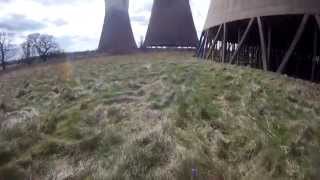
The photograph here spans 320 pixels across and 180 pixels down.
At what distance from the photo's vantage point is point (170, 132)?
729 centimetres

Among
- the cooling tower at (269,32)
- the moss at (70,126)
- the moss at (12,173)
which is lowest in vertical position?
the moss at (12,173)

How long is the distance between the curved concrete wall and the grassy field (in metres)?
3.08

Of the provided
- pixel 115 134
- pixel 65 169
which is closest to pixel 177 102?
pixel 115 134

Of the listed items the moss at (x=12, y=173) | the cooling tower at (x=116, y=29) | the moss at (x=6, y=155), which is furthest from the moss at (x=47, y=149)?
the cooling tower at (x=116, y=29)

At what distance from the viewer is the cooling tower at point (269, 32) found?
13.6 metres

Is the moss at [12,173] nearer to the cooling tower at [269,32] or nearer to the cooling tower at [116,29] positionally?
the cooling tower at [269,32]

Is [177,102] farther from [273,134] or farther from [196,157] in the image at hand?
[196,157]

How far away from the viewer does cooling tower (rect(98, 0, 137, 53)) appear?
39.7 metres

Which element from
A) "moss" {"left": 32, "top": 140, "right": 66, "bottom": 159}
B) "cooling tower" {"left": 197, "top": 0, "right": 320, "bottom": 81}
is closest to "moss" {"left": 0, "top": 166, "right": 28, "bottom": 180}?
"moss" {"left": 32, "top": 140, "right": 66, "bottom": 159}

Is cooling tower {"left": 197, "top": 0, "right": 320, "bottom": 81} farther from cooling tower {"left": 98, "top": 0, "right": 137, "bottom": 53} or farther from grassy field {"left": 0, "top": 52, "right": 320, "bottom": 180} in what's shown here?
cooling tower {"left": 98, "top": 0, "right": 137, "bottom": 53}

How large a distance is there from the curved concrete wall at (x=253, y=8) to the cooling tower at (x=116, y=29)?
19.5 meters

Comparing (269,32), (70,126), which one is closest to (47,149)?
(70,126)

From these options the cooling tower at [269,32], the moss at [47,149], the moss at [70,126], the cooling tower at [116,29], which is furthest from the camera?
the cooling tower at [116,29]

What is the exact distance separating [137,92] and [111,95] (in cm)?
78
